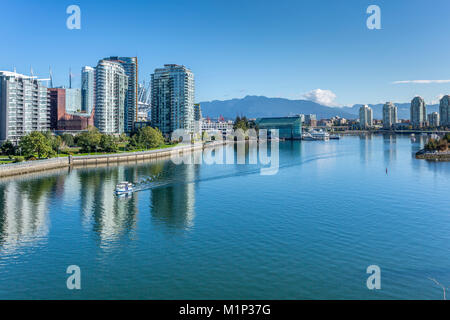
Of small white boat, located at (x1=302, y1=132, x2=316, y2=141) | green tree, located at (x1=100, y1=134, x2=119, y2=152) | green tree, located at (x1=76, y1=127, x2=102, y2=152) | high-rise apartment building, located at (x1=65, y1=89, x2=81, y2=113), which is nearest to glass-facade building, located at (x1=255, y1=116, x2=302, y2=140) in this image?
small white boat, located at (x1=302, y1=132, x2=316, y2=141)

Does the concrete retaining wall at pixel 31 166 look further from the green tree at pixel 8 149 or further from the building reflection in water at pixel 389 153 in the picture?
the building reflection in water at pixel 389 153

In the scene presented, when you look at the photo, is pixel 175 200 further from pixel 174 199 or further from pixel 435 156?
pixel 435 156

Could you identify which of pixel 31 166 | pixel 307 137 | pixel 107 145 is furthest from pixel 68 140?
pixel 307 137

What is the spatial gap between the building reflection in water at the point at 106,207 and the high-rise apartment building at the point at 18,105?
25.5 metres

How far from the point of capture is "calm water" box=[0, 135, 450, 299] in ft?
46.7

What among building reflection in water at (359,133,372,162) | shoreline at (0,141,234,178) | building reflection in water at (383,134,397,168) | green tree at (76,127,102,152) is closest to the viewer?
shoreline at (0,141,234,178)

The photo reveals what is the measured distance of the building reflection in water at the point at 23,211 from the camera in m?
19.4

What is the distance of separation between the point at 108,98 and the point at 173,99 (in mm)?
15789

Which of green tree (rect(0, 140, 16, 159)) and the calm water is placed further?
green tree (rect(0, 140, 16, 159))

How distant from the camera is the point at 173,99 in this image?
9488 cm

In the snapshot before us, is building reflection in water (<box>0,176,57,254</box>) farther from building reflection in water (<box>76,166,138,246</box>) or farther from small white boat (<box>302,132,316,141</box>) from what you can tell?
small white boat (<box>302,132,316,141</box>)
